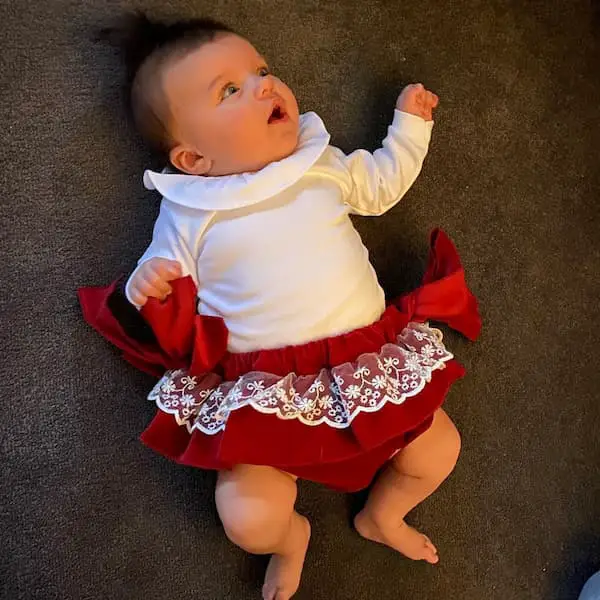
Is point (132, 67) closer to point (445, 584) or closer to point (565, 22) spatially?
point (565, 22)

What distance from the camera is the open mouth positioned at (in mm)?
1002

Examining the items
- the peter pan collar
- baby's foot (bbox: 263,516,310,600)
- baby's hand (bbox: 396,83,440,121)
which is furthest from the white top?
baby's foot (bbox: 263,516,310,600)

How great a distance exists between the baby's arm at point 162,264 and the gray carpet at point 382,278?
113mm

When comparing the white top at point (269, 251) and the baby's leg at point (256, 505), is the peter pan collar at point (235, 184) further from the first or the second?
the baby's leg at point (256, 505)

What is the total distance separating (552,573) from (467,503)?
161 millimetres

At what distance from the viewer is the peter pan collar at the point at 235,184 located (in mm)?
979

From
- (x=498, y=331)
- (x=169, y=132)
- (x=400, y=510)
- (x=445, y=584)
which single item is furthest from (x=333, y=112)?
(x=445, y=584)

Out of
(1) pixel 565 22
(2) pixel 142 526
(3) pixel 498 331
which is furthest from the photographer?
(1) pixel 565 22

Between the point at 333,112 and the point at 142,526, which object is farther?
the point at 333,112

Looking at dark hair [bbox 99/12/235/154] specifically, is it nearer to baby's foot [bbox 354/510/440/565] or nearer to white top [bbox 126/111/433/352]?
white top [bbox 126/111/433/352]

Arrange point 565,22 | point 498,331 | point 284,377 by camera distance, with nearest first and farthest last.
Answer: point 284,377, point 498,331, point 565,22

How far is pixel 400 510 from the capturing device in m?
1.08

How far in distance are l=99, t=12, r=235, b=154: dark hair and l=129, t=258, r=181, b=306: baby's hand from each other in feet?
0.52

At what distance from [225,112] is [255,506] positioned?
1.59 feet
